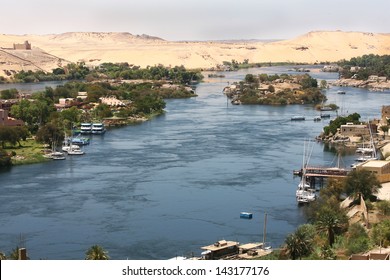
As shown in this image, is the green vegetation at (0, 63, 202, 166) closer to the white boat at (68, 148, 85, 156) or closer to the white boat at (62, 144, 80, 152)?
the white boat at (62, 144, 80, 152)

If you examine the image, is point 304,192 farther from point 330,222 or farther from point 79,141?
point 79,141

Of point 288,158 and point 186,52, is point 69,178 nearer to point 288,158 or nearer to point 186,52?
point 288,158

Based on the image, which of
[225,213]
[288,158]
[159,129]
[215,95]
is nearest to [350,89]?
[215,95]

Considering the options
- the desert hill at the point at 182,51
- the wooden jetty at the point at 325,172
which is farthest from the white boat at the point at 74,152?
the desert hill at the point at 182,51

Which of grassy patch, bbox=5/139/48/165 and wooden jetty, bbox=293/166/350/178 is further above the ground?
wooden jetty, bbox=293/166/350/178

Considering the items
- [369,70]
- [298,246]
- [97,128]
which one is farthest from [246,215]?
[369,70]

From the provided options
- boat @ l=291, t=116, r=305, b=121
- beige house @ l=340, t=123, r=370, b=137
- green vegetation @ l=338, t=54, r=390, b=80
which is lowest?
boat @ l=291, t=116, r=305, b=121

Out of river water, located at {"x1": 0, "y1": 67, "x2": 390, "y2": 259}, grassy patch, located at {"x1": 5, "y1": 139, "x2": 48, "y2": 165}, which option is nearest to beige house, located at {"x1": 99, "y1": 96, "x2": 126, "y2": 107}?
river water, located at {"x1": 0, "y1": 67, "x2": 390, "y2": 259}

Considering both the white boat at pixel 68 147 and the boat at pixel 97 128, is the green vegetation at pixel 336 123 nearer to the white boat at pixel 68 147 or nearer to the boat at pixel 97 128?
the boat at pixel 97 128
